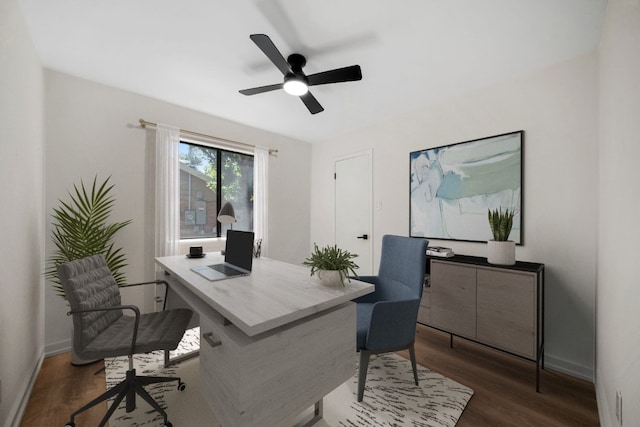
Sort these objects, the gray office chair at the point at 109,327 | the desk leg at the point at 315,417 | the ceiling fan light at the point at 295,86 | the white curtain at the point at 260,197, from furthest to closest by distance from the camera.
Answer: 1. the white curtain at the point at 260,197
2. the ceiling fan light at the point at 295,86
3. the desk leg at the point at 315,417
4. the gray office chair at the point at 109,327

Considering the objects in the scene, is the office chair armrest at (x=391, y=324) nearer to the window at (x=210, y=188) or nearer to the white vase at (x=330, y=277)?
the white vase at (x=330, y=277)

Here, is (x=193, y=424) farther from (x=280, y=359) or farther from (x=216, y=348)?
(x=280, y=359)

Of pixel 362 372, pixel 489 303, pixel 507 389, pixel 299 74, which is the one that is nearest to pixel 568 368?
pixel 507 389

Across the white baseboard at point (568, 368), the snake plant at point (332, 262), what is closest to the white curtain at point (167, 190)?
the snake plant at point (332, 262)

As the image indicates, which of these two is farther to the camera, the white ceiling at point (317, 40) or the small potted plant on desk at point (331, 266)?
the white ceiling at point (317, 40)

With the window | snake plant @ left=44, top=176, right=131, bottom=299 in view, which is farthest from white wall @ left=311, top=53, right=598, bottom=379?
snake plant @ left=44, top=176, right=131, bottom=299

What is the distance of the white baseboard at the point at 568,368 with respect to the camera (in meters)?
2.01

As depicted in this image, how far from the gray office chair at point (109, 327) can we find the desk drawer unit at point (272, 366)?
0.48 meters

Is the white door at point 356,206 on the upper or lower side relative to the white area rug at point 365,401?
upper

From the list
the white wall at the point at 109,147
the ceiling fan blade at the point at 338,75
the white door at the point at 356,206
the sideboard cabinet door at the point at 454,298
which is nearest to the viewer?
the ceiling fan blade at the point at 338,75

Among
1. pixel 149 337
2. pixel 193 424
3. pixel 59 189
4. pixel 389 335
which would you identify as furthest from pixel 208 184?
pixel 389 335

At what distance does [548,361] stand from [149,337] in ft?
10.2

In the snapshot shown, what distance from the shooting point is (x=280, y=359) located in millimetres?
1093

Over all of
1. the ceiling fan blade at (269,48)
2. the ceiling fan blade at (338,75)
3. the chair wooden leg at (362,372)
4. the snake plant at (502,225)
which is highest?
the ceiling fan blade at (269,48)
